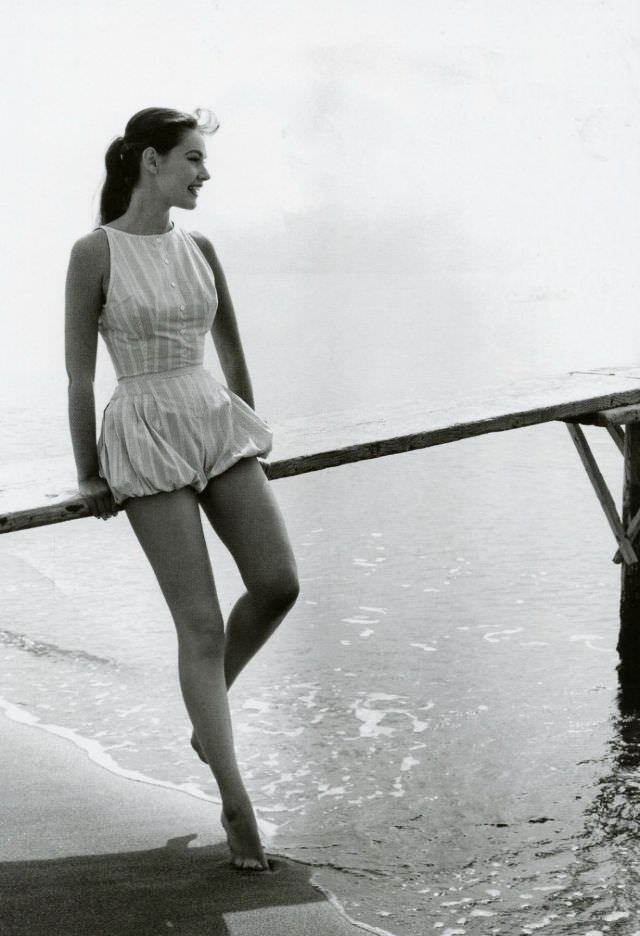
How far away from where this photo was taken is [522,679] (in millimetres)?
5715

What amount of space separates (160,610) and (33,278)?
38.6 meters

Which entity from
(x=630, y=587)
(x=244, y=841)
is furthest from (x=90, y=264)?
(x=630, y=587)

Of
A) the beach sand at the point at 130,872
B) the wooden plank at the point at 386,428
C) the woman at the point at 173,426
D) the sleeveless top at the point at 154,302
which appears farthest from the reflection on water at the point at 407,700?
the sleeveless top at the point at 154,302

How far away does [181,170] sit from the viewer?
3.34 metres

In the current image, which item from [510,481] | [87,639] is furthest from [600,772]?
[510,481]

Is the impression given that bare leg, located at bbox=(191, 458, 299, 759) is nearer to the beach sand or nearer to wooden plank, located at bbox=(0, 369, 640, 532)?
wooden plank, located at bbox=(0, 369, 640, 532)

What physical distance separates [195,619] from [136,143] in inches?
46.5

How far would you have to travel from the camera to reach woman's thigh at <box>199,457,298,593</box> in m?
3.39

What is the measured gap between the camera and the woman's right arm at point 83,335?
3.26 m

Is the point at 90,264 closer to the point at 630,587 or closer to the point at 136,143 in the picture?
the point at 136,143

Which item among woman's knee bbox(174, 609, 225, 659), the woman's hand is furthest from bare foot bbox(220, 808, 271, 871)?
the woman's hand

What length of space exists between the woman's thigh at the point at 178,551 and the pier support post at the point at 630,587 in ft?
9.46

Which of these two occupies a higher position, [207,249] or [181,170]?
[181,170]

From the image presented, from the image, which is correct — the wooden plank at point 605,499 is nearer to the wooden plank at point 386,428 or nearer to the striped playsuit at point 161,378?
the wooden plank at point 386,428
